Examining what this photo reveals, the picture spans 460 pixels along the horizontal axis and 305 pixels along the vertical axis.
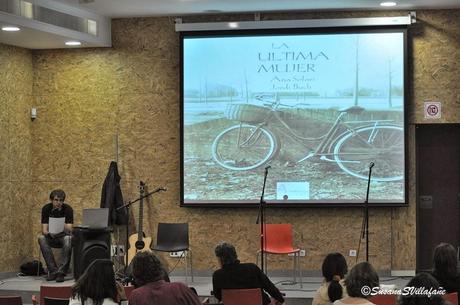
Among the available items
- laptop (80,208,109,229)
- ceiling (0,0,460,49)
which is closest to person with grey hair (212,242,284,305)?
laptop (80,208,109,229)

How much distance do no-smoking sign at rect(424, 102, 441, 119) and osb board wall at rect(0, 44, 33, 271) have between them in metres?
5.13

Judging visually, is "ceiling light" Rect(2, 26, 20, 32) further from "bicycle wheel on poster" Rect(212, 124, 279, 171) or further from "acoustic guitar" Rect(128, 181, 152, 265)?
"bicycle wheel on poster" Rect(212, 124, 279, 171)

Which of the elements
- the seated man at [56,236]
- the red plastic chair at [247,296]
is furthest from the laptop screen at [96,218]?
the red plastic chair at [247,296]

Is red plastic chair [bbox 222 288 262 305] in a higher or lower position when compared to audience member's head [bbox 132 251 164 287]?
lower

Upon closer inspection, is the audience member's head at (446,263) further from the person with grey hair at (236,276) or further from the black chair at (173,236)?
the black chair at (173,236)

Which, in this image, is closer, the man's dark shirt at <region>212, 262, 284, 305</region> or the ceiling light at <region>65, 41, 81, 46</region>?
the man's dark shirt at <region>212, 262, 284, 305</region>

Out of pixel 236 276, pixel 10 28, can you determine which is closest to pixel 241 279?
pixel 236 276

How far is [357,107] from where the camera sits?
883 cm

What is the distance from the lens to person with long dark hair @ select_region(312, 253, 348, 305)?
4512 millimetres

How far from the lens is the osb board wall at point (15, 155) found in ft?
29.4

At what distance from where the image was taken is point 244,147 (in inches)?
354

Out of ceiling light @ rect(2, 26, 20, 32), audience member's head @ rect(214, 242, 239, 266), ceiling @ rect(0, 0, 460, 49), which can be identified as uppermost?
ceiling @ rect(0, 0, 460, 49)

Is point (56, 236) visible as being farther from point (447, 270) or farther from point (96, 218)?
point (447, 270)

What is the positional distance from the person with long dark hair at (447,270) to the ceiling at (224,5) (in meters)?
4.34
